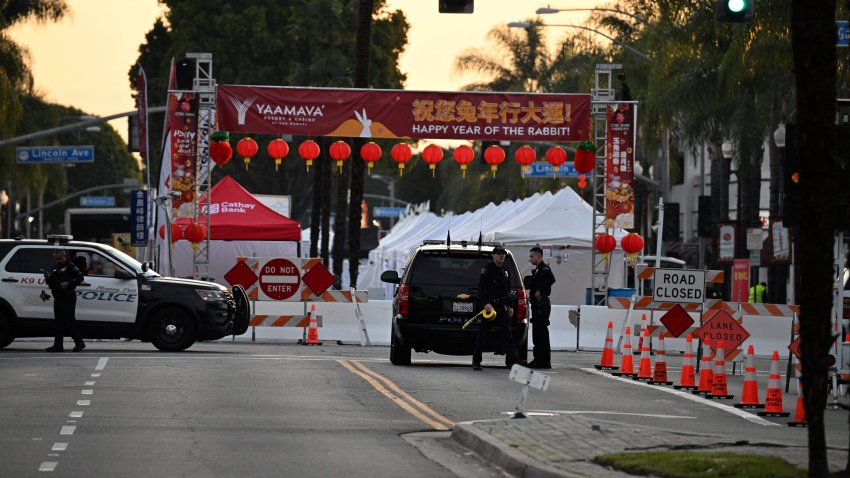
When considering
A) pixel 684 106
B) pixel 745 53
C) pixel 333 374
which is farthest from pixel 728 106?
pixel 333 374

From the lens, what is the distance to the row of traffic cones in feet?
58.1

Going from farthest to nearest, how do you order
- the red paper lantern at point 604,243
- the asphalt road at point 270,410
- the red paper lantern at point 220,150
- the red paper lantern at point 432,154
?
the red paper lantern at point 432,154
the red paper lantern at point 604,243
the red paper lantern at point 220,150
the asphalt road at point 270,410

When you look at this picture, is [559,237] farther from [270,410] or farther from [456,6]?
[270,410]

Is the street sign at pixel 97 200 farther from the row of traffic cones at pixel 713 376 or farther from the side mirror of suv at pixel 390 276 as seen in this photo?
the row of traffic cones at pixel 713 376

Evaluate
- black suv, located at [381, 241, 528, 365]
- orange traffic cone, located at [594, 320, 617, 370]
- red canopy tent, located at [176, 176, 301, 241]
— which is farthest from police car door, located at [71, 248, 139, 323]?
red canopy tent, located at [176, 176, 301, 241]

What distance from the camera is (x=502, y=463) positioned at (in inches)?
499

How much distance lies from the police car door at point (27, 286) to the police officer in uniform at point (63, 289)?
0.56 metres

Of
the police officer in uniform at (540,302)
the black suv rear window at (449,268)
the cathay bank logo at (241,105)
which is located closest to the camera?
the black suv rear window at (449,268)

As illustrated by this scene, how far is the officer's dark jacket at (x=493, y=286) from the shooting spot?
75.6 feet

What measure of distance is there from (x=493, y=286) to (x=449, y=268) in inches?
45.3

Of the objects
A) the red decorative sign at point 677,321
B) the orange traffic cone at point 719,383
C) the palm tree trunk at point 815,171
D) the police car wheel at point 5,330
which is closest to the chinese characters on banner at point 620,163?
the red decorative sign at point 677,321

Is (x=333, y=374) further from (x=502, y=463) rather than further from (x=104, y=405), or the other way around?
(x=502, y=463)

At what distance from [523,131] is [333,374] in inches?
602

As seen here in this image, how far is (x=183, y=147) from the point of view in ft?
116
